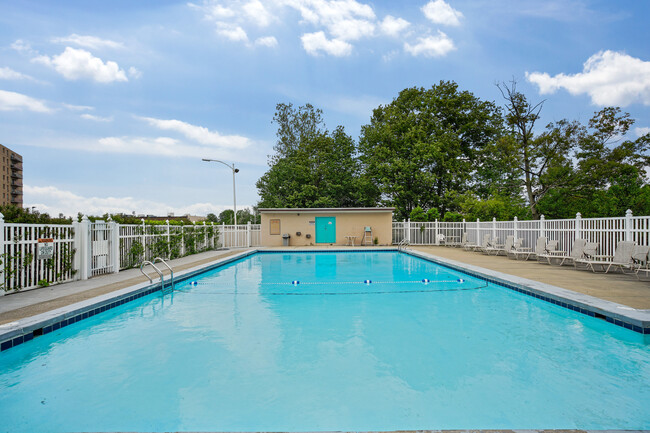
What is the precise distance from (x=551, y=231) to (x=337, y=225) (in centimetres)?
1131

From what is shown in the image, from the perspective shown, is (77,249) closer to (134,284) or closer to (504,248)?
(134,284)

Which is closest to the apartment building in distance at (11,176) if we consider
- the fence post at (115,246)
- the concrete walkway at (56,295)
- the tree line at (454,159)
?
the tree line at (454,159)

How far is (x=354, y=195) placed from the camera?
103 ft

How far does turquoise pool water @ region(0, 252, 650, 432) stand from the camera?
266 centimetres

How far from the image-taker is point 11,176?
78.5 m

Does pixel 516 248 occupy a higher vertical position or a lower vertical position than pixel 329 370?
higher

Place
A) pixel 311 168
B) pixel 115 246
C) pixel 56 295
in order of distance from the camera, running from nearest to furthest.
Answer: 1. pixel 56 295
2. pixel 115 246
3. pixel 311 168

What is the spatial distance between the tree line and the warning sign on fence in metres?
18.4

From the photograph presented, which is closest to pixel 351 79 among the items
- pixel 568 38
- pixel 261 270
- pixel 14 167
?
pixel 568 38

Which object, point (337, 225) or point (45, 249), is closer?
point (45, 249)

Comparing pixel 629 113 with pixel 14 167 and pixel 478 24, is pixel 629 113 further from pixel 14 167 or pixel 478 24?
pixel 14 167

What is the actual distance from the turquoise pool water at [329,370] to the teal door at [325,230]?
47.5ft

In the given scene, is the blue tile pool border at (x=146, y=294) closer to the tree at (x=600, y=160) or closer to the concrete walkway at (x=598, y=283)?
the concrete walkway at (x=598, y=283)

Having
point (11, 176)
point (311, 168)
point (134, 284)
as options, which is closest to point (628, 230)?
point (134, 284)
